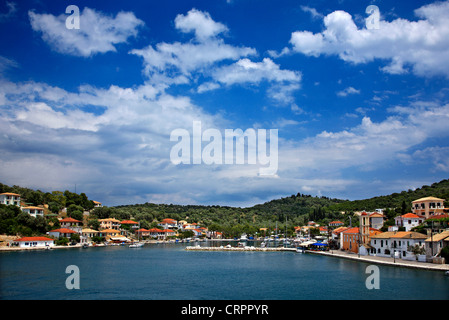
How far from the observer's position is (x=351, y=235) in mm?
53281

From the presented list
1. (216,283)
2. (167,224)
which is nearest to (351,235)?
(216,283)

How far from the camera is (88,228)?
84750mm

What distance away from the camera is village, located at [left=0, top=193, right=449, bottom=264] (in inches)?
1531

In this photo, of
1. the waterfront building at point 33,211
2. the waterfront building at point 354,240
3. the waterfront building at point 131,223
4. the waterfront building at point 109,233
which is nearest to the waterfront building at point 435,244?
the waterfront building at point 354,240

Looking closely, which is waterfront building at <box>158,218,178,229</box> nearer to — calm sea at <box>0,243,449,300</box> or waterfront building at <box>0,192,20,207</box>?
waterfront building at <box>0,192,20,207</box>

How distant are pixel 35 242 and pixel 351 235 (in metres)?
53.3

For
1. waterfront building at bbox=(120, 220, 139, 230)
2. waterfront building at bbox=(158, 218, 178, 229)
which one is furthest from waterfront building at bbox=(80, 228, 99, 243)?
waterfront building at bbox=(158, 218, 178, 229)

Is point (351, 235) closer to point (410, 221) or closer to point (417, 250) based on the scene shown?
point (410, 221)

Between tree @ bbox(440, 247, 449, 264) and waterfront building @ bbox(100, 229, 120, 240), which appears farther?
waterfront building @ bbox(100, 229, 120, 240)

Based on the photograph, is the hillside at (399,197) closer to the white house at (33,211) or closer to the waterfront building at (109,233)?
the waterfront building at (109,233)

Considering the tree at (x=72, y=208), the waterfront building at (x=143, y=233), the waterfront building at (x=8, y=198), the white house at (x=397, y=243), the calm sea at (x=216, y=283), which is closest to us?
the calm sea at (x=216, y=283)

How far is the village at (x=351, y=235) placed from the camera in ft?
128
